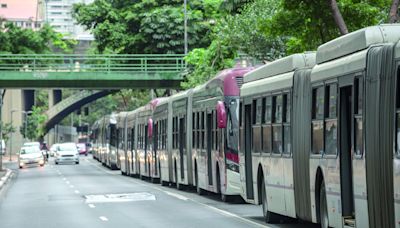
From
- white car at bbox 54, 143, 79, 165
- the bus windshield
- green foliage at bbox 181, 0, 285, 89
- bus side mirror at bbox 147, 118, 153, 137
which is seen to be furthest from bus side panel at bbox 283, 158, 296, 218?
white car at bbox 54, 143, 79, 165

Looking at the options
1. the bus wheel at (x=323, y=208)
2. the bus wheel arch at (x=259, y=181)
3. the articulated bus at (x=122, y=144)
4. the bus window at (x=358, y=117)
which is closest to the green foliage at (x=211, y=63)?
the articulated bus at (x=122, y=144)

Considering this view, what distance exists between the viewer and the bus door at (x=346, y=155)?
15.7 meters

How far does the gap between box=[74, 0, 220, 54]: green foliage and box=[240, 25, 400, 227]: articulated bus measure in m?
46.9

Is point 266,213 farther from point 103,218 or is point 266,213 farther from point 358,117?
point 358,117

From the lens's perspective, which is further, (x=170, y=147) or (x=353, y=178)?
(x=170, y=147)

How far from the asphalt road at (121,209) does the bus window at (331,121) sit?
4.40 m

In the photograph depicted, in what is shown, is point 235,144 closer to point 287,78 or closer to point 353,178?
point 287,78

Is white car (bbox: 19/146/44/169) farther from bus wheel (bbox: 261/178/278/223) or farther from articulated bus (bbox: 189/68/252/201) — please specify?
bus wheel (bbox: 261/178/278/223)

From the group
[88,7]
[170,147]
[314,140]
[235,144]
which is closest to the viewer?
[314,140]

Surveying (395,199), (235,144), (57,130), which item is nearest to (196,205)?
(235,144)

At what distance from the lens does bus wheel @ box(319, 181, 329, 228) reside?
17078 mm

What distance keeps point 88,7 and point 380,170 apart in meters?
61.5

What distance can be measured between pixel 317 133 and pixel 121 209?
11.0 m

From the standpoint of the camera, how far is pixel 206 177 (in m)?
31.0
